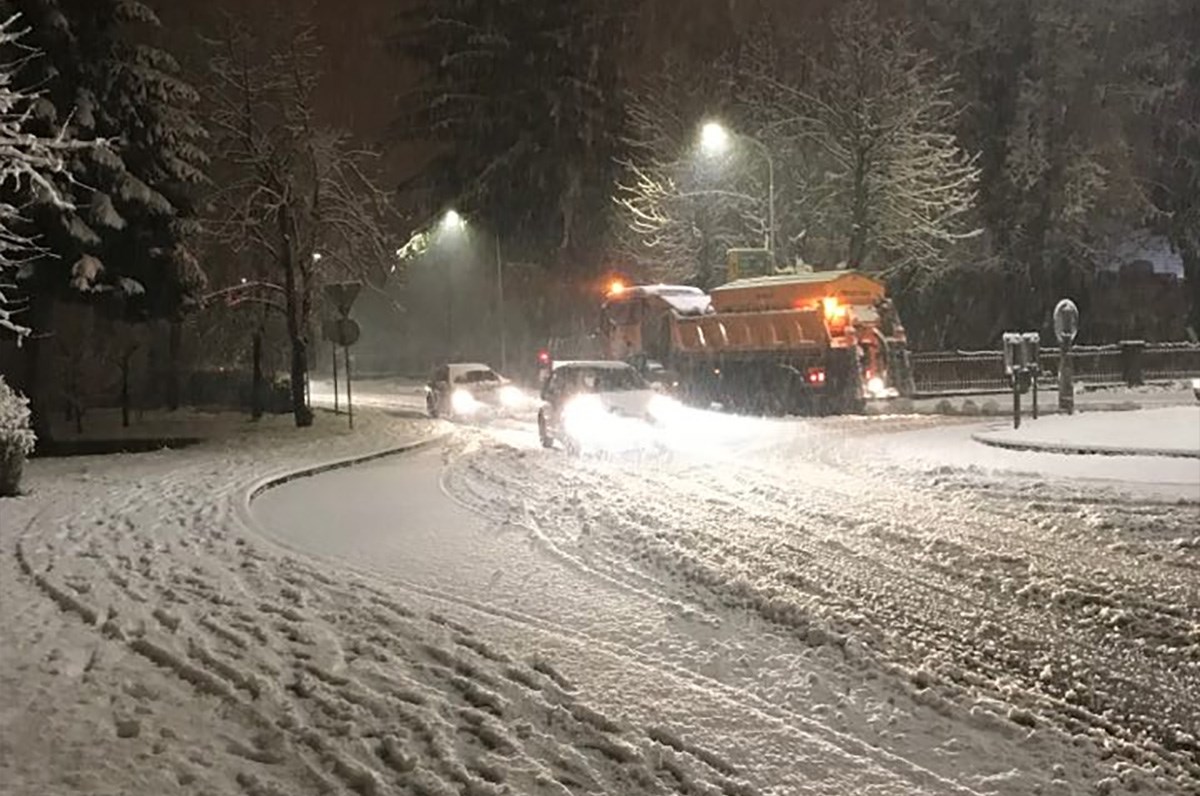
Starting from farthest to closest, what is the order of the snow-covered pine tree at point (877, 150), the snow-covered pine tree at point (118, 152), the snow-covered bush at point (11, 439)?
the snow-covered pine tree at point (877, 150) < the snow-covered pine tree at point (118, 152) < the snow-covered bush at point (11, 439)

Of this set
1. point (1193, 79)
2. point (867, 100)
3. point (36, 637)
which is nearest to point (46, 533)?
point (36, 637)

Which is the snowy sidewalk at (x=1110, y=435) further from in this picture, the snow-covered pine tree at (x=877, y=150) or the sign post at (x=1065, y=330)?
the snow-covered pine tree at (x=877, y=150)

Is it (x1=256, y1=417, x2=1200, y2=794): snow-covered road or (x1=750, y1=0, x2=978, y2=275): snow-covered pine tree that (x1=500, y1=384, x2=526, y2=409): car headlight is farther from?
(x1=256, y1=417, x2=1200, y2=794): snow-covered road

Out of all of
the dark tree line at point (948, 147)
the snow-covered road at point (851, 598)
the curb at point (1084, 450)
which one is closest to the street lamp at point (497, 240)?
the dark tree line at point (948, 147)

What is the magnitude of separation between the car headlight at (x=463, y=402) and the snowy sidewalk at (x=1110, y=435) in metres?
15.2

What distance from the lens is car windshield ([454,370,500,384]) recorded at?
34.1 meters

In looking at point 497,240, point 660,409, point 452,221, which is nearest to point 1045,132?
point 497,240

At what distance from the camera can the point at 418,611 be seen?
916cm

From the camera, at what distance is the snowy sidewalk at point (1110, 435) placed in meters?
17.5

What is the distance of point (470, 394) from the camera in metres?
33.6

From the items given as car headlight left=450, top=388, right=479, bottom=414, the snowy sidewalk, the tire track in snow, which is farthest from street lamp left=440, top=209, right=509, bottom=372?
the tire track in snow

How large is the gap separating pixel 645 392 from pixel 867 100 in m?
21.9

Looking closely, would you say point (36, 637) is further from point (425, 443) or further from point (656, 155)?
point (656, 155)

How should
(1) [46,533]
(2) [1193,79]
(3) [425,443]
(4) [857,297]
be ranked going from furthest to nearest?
1. (2) [1193,79]
2. (4) [857,297]
3. (3) [425,443]
4. (1) [46,533]
